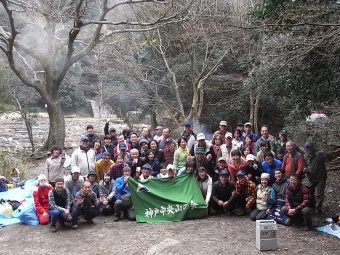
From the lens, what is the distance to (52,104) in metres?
15.3

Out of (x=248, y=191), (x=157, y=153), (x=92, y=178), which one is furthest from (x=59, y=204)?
(x=248, y=191)

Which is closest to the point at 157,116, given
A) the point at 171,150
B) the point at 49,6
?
the point at 49,6

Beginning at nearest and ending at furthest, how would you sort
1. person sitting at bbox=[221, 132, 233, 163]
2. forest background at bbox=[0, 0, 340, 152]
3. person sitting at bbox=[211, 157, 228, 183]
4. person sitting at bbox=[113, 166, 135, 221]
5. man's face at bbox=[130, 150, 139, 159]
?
person sitting at bbox=[113, 166, 135, 221] → person sitting at bbox=[211, 157, 228, 183] → man's face at bbox=[130, 150, 139, 159] → person sitting at bbox=[221, 132, 233, 163] → forest background at bbox=[0, 0, 340, 152]

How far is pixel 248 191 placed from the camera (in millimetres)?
7887

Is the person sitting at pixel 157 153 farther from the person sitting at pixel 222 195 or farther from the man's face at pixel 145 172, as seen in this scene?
the person sitting at pixel 222 195

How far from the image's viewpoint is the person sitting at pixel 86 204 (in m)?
7.45

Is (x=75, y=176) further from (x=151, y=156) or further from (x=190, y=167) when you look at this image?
(x=190, y=167)

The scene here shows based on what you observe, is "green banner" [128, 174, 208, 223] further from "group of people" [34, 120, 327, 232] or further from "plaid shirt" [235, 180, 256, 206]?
"plaid shirt" [235, 180, 256, 206]

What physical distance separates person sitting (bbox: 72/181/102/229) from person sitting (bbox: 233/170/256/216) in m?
2.71

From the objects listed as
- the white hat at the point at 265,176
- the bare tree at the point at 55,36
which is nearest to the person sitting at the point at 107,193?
the white hat at the point at 265,176

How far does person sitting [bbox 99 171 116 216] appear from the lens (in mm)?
7969

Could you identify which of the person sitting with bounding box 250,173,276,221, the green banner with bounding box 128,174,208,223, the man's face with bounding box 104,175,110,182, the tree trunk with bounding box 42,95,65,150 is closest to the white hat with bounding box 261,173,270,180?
the person sitting with bounding box 250,173,276,221

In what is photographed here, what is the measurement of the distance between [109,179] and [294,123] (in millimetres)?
6378

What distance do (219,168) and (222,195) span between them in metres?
0.62
